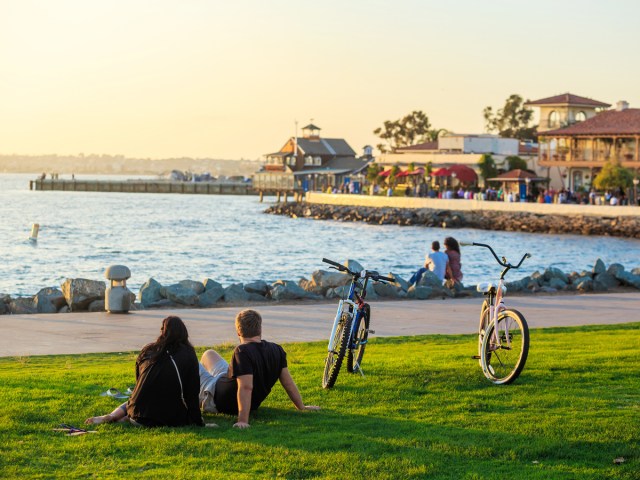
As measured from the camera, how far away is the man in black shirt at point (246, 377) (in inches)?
364

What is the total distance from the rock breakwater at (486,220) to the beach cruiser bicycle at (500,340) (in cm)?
6426

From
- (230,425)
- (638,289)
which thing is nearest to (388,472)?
(230,425)

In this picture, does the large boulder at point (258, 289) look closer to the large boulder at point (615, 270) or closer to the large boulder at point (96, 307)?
the large boulder at point (96, 307)

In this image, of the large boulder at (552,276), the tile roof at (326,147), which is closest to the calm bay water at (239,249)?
the large boulder at (552,276)

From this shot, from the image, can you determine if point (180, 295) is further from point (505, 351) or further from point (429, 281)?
point (505, 351)

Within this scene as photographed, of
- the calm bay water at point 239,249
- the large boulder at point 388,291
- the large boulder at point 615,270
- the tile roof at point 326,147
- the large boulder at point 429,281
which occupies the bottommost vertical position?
the calm bay water at point 239,249

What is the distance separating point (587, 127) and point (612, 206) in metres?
14.8

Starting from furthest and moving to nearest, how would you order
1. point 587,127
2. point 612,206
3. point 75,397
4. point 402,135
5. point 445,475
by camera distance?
1. point 402,135
2. point 587,127
3. point 612,206
4. point 75,397
5. point 445,475

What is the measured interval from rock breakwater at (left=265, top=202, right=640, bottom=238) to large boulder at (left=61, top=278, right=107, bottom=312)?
190 feet

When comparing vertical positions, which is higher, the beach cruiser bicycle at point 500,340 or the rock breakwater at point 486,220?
the beach cruiser bicycle at point 500,340

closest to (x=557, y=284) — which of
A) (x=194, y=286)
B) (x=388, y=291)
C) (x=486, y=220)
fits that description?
(x=388, y=291)

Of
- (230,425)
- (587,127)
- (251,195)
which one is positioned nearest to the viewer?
(230,425)

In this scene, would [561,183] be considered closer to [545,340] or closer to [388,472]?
[545,340]

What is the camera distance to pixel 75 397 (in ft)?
33.3
